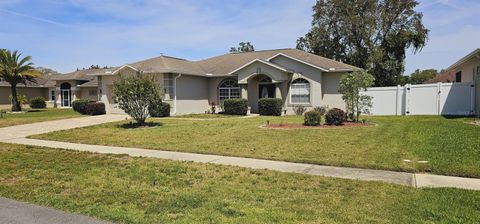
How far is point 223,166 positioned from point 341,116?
9210mm

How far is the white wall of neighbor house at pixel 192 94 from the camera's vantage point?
2595 cm

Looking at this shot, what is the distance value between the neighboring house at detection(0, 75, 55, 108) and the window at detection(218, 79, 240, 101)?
23.8 metres

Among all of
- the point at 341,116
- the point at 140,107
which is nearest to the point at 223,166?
the point at 341,116

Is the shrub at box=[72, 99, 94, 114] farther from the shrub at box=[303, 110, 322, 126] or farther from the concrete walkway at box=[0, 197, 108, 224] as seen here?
the concrete walkway at box=[0, 197, 108, 224]

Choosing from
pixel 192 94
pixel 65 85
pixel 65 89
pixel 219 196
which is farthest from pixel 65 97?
pixel 219 196

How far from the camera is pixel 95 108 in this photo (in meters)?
25.9

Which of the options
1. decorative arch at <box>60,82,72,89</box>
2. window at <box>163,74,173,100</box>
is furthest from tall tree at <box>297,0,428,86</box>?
decorative arch at <box>60,82,72,89</box>

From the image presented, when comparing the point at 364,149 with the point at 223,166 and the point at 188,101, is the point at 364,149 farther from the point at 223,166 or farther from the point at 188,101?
the point at 188,101

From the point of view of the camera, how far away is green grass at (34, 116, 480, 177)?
330 inches

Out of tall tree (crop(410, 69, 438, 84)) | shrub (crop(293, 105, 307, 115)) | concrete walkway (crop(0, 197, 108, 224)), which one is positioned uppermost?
→ tall tree (crop(410, 69, 438, 84))

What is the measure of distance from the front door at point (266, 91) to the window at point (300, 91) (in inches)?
63.2

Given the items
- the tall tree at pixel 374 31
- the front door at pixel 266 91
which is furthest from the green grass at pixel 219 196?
the tall tree at pixel 374 31

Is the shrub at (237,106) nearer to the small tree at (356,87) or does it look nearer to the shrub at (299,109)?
the shrub at (299,109)

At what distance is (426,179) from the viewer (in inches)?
274
